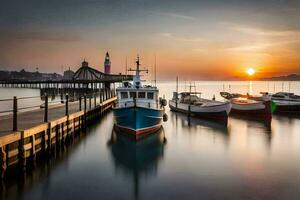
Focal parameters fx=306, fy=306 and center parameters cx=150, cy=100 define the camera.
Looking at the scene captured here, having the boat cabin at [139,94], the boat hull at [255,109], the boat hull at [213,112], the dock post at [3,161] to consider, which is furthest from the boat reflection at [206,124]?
Answer: the dock post at [3,161]

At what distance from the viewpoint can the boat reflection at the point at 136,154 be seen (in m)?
14.6

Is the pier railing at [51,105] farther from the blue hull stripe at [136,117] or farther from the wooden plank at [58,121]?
the blue hull stripe at [136,117]

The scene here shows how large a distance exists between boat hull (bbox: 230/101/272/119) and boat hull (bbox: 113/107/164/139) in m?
20.0

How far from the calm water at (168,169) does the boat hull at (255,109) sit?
13069 millimetres

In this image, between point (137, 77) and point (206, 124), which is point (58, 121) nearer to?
point (137, 77)

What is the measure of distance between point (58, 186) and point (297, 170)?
11.3 m

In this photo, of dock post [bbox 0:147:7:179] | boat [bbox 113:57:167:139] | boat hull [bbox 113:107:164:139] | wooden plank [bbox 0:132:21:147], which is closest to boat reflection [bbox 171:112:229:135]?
boat [bbox 113:57:167:139]

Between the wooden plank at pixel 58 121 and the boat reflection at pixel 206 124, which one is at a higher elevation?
the wooden plank at pixel 58 121

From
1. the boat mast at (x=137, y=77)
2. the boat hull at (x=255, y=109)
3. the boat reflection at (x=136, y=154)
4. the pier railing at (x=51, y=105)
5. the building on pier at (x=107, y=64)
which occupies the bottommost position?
the boat reflection at (x=136, y=154)

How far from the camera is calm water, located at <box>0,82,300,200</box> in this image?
11.5 meters

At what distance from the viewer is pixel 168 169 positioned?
1502cm

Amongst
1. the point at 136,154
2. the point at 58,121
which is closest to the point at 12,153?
the point at 58,121

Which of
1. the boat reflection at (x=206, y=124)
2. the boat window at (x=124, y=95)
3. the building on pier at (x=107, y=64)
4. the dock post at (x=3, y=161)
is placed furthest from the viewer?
the building on pier at (x=107, y=64)

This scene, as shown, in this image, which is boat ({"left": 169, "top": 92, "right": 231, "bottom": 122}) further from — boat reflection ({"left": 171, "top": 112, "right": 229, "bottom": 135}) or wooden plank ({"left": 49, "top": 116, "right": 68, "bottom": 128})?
wooden plank ({"left": 49, "top": 116, "right": 68, "bottom": 128})
